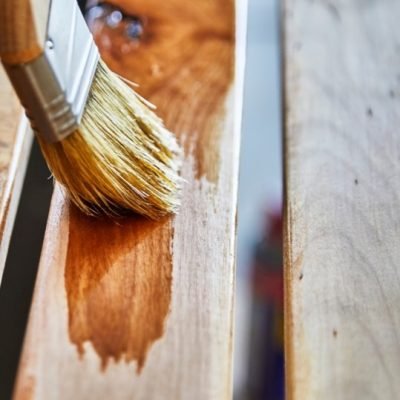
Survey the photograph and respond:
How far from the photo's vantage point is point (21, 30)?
69cm

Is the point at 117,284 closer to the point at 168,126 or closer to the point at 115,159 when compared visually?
the point at 115,159

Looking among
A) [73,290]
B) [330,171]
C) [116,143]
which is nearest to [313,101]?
[330,171]

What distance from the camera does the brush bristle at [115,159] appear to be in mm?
811

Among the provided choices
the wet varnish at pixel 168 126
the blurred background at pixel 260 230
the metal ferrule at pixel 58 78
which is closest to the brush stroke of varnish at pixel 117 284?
the wet varnish at pixel 168 126

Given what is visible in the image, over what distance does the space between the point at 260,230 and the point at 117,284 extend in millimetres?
982

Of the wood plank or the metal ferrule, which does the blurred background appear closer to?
the wood plank

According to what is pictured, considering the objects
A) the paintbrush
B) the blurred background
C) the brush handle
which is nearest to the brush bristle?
the paintbrush

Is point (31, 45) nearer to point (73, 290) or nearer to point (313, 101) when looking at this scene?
point (73, 290)

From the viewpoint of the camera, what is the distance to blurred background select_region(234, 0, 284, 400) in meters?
1.62

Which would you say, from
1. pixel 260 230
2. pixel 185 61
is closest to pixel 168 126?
pixel 185 61

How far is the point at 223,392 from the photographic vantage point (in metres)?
0.72

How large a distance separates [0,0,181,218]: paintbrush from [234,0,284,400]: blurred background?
622 millimetres

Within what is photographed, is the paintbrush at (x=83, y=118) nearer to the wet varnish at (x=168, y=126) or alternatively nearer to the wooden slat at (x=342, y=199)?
the wet varnish at (x=168, y=126)

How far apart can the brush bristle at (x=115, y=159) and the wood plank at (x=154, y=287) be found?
0.07ft
